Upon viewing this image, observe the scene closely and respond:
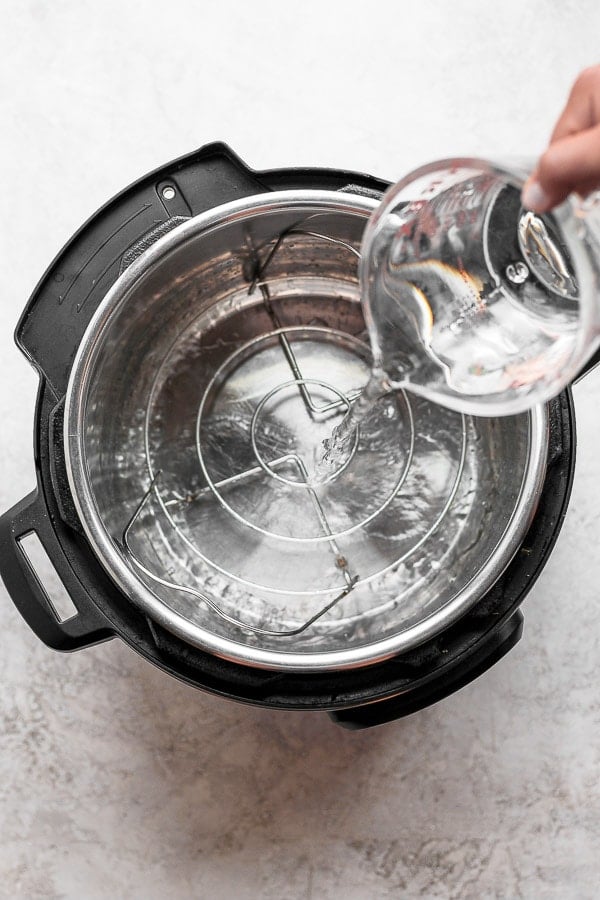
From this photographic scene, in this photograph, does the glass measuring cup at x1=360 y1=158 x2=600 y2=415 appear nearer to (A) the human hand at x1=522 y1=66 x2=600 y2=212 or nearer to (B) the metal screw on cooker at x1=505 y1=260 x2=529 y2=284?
(B) the metal screw on cooker at x1=505 y1=260 x2=529 y2=284

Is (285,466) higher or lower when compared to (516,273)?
lower

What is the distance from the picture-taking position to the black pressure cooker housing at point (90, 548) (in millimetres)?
711

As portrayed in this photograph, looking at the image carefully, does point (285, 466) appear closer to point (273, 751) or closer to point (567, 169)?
point (273, 751)

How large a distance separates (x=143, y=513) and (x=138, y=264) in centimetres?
26

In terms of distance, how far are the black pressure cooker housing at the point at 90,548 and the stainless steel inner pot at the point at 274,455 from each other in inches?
1.1

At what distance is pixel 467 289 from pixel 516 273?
0.14ft

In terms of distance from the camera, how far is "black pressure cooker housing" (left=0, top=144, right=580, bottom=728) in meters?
0.71

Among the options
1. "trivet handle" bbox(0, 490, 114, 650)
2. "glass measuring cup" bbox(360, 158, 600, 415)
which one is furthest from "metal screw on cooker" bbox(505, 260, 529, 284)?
"trivet handle" bbox(0, 490, 114, 650)

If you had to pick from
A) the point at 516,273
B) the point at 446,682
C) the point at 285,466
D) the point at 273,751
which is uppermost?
the point at 516,273

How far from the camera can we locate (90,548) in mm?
727

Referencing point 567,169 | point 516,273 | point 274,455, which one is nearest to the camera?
point 567,169

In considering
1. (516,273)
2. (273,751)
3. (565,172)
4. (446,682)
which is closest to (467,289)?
(516,273)

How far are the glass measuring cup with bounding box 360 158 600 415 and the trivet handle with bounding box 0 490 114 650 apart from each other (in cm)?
33

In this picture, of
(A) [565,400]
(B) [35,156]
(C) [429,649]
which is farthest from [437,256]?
(B) [35,156]
